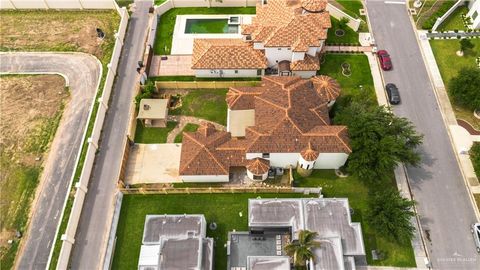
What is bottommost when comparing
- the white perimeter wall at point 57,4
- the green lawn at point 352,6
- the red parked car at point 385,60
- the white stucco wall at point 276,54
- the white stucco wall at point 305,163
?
the white stucco wall at point 305,163

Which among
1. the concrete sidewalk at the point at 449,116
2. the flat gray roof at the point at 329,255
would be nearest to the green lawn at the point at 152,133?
the flat gray roof at the point at 329,255

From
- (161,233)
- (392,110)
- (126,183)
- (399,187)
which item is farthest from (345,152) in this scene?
(126,183)

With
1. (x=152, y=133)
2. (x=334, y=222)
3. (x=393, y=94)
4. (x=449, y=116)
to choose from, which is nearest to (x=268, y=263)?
(x=334, y=222)

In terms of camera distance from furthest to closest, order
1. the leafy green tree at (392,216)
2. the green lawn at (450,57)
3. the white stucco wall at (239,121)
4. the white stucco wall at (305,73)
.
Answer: the green lawn at (450,57) → the white stucco wall at (305,73) → the white stucco wall at (239,121) → the leafy green tree at (392,216)

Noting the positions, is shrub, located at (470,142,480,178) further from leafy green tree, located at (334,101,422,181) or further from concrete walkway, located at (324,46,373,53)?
concrete walkway, located at (324,46,373,53)

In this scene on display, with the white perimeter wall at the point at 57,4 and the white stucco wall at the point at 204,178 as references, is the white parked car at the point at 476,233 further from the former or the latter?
the white perimeter wall at the point at 57,4
